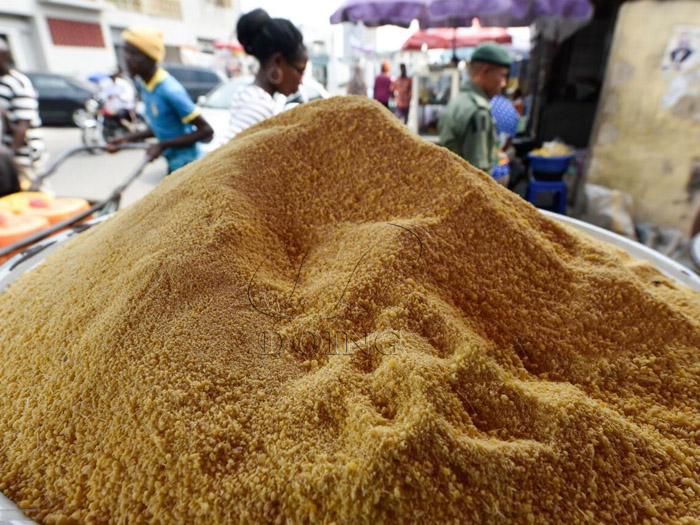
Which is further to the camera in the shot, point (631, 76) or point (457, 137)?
point (631, 76)

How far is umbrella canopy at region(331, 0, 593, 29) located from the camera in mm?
4070

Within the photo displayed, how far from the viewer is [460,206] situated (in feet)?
2.85

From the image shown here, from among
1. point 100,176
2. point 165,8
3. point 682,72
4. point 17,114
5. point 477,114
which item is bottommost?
point 100,176

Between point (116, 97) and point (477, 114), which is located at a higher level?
point (477, 114)

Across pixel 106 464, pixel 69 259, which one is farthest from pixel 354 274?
pixel 69 259

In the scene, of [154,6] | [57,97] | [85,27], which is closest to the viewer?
[57,97]

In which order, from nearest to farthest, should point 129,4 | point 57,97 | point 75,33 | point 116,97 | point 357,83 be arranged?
point 357,83, point 116,97, point 57,97, point 75,33, point 129,4

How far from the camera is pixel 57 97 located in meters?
9.70

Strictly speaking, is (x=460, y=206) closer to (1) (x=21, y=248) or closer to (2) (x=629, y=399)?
(2) (x=629, y=399)

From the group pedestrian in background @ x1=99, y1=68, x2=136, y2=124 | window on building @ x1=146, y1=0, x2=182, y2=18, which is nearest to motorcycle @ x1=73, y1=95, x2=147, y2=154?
pedestrian in background @ x1=99, y1=68, x2=136, y2=124

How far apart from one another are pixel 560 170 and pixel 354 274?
11.6ft

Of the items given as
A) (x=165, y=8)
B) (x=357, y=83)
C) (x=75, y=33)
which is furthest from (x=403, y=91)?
(x=165, y=8)

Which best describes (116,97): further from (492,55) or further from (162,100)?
(492,55)

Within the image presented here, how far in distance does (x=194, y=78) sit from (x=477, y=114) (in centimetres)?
1112
